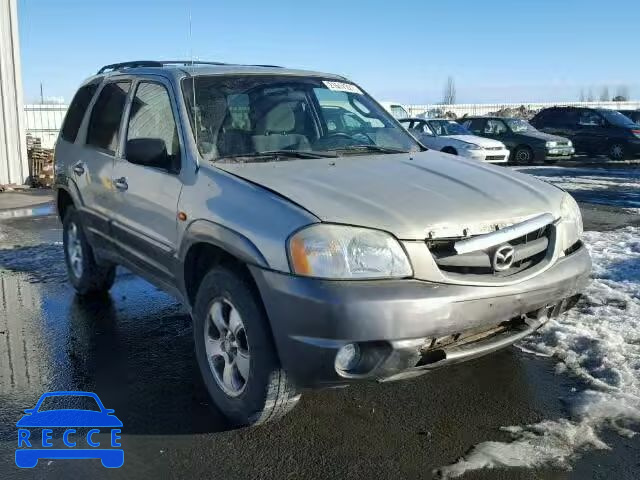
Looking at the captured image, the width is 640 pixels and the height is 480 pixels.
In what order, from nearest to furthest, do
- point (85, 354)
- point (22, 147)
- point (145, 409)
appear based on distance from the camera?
1. point (145, 409)
2. point (85, 354)
3. point (22, 147)

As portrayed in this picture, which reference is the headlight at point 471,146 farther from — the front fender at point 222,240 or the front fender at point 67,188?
the front fender at point 222,240

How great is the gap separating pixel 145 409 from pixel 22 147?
11.0m

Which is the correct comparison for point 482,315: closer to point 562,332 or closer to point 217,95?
point 562,332

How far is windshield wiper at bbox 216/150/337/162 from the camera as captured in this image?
142 inches

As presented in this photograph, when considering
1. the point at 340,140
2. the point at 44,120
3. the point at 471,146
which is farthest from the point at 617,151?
the point at 340,140

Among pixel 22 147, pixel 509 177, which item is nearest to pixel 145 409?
pixel 509 177

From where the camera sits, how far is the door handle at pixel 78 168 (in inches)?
198

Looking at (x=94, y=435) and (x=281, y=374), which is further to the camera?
(x=94, y=435)

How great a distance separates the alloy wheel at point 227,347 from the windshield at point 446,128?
15440 millimetres

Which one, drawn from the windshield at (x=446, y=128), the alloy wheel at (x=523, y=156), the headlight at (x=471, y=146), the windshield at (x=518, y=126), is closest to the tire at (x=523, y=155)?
the alloy wheel at (x=523, y=156)

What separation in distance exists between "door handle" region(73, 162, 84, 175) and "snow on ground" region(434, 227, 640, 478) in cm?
360

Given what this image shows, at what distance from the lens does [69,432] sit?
326cm

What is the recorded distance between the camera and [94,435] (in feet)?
10.7

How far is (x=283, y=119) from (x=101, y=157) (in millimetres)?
1548
